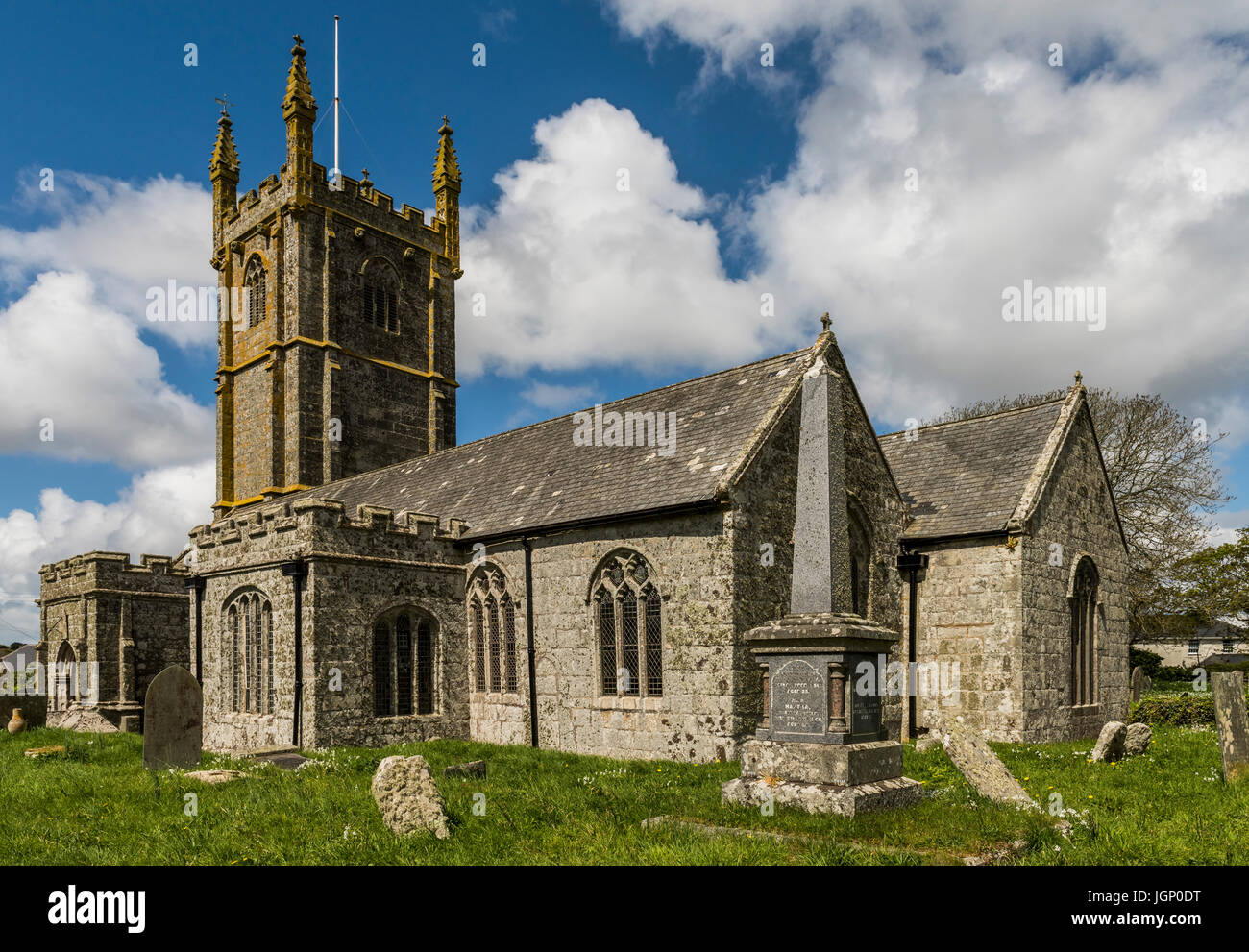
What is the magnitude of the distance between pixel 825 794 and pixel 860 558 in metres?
9.34

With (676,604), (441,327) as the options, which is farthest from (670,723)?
(441,327)

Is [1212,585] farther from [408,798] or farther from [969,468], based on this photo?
[408,798]

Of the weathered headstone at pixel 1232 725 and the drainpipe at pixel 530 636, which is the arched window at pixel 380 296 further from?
the weathered headstone at pixel 1232 725

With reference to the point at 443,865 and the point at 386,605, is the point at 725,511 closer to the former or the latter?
Result: the point at 386,605

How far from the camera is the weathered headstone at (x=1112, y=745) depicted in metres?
13.9

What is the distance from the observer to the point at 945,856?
7.12 metres

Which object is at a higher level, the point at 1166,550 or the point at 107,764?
the point at 1166,550

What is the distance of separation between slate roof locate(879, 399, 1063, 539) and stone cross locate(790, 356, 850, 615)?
8740 mm

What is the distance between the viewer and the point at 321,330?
99.0ft

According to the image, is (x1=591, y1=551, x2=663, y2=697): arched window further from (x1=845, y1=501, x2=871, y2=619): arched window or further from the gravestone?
the gravestone

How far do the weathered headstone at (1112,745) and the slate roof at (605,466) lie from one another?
7277mm

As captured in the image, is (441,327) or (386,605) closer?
(386,605)

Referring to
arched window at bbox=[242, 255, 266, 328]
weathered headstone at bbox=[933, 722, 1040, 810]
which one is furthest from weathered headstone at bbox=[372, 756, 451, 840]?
arched window at bbox=[242, 255, 266, 328]
